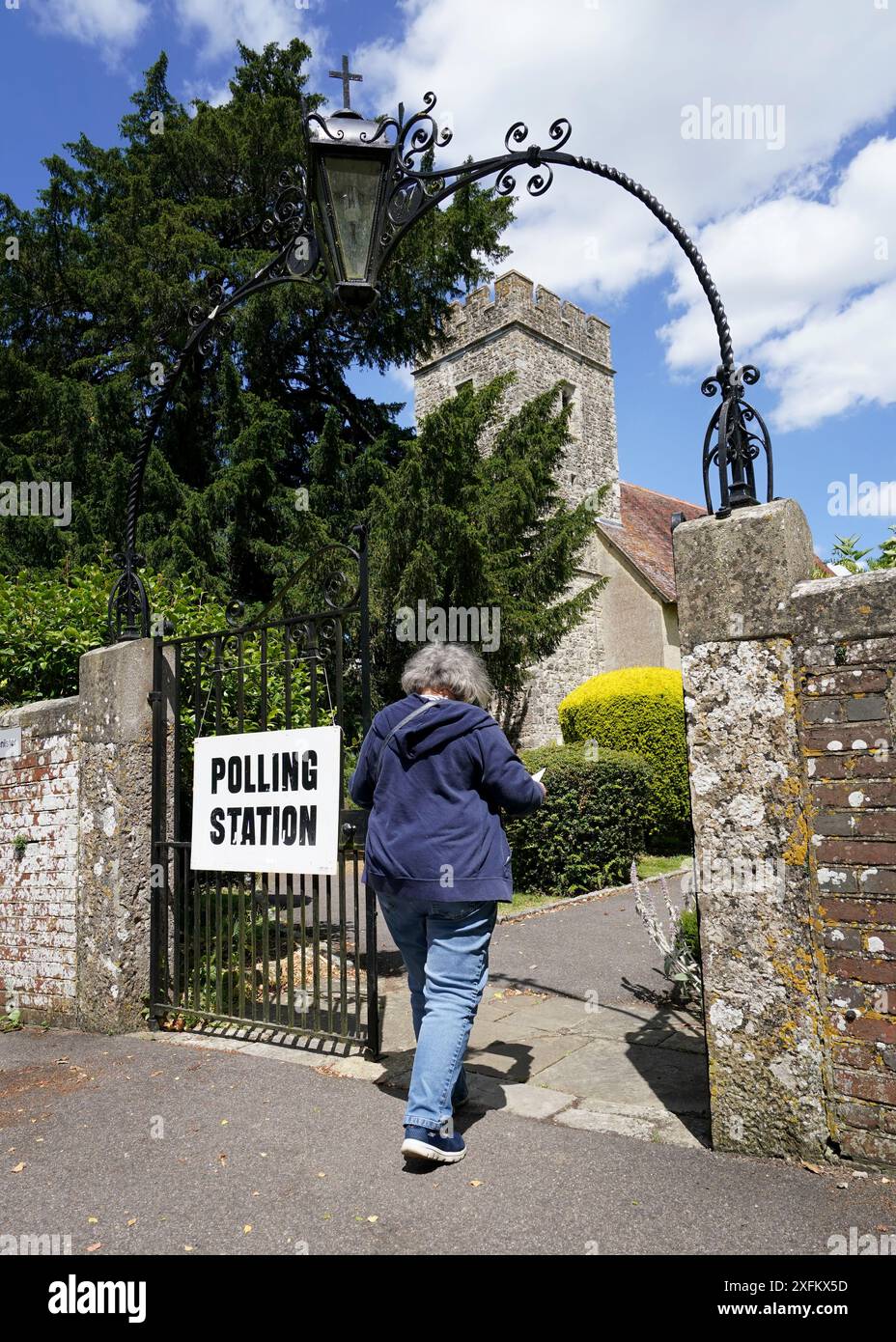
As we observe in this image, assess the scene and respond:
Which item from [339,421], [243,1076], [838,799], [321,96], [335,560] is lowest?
[243,1076]

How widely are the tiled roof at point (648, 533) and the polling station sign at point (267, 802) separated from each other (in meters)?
13.4

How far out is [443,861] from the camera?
10.2 ft

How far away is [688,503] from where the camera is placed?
2786 centimetres

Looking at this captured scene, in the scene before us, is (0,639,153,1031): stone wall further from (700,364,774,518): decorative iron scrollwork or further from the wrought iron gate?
(700,364,774,518): decorative iron scrollwork

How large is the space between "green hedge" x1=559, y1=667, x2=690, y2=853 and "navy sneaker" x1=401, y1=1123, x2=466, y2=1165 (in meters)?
9.30

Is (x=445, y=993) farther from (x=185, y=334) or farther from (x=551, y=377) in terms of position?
(x=551, y=377)

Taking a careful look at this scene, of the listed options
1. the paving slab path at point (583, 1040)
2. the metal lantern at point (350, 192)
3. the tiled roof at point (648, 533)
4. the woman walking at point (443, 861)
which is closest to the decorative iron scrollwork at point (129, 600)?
the metal lantern at point (350, 192)

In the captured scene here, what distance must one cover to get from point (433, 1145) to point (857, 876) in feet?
5.38

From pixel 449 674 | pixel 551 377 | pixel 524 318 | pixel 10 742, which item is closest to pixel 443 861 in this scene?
pixel 449 674

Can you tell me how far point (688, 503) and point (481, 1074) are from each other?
25.9 metres

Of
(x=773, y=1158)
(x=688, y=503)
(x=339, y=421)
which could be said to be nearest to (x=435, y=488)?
(x=339, y=421)

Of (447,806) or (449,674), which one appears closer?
(447,806)

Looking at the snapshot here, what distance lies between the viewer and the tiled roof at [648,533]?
1952cm
